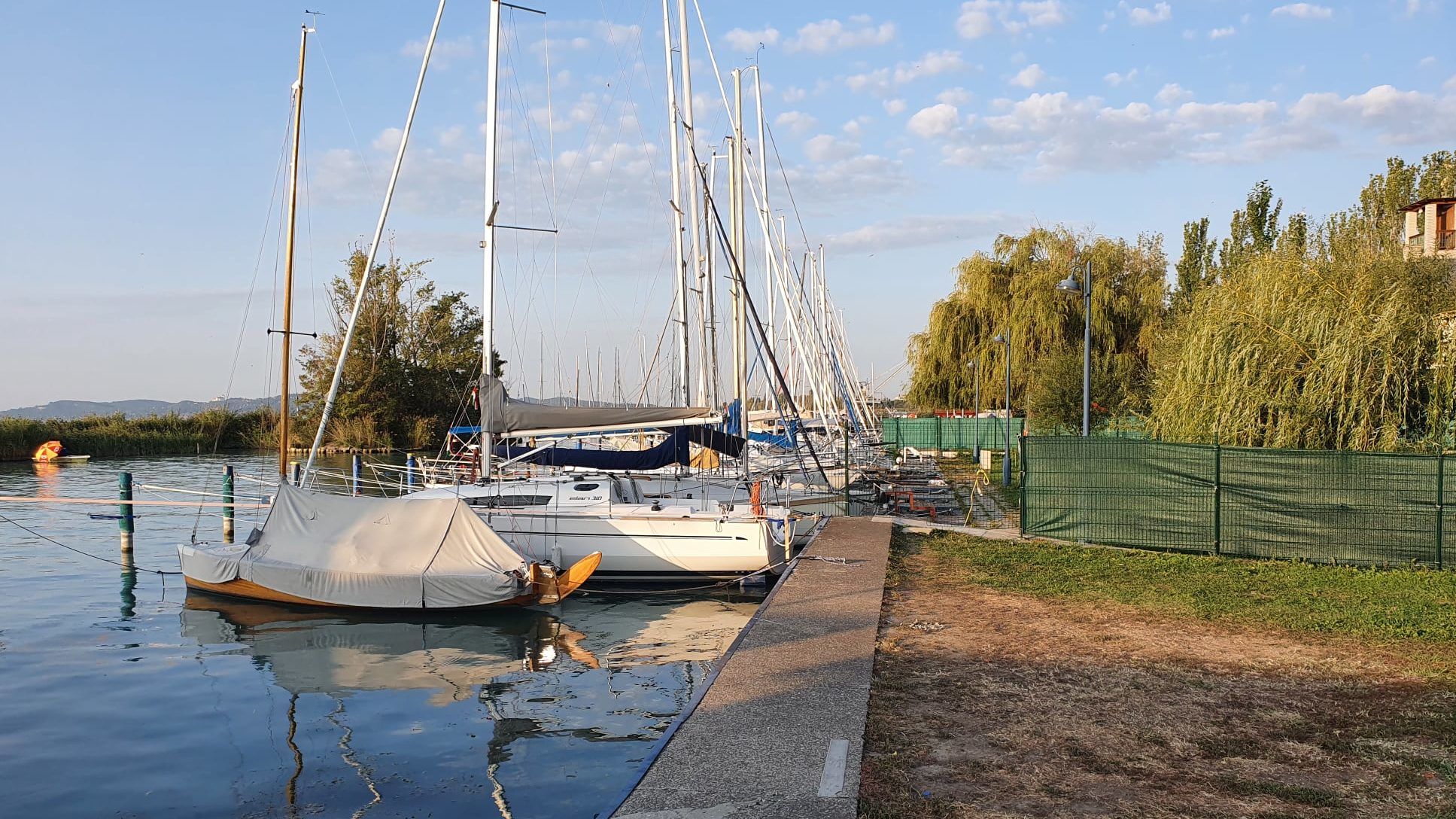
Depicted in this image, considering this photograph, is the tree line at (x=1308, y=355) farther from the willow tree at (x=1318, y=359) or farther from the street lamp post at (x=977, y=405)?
the street lamp post at (x=977, y=405)

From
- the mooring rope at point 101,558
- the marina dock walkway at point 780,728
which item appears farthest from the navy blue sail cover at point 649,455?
the mooring rope at point 101,558

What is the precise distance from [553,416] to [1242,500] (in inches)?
480

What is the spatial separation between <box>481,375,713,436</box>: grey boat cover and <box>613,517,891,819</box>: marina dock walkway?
662 centimetres

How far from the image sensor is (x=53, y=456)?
201 feet

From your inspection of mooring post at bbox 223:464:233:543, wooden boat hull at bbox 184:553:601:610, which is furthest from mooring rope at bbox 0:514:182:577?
wooden boat hull at bbox 184:553:601:610

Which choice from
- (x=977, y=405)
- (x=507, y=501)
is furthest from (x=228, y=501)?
(x=977, y=405)

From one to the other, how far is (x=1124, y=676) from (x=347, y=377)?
78.4 meters

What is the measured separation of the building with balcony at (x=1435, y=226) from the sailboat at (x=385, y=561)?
36.4 m

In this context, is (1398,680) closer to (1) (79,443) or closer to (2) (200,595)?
(2) (200,595)

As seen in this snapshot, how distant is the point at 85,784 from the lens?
978 centimetres

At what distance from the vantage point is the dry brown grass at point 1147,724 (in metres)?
6.90

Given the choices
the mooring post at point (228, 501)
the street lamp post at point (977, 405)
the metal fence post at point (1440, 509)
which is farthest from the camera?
the street lamp post at point (977, 405)

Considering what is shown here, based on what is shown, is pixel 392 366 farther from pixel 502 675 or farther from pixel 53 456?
pixel 502 675

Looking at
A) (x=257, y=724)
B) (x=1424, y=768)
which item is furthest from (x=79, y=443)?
(x=1424, y=768)
